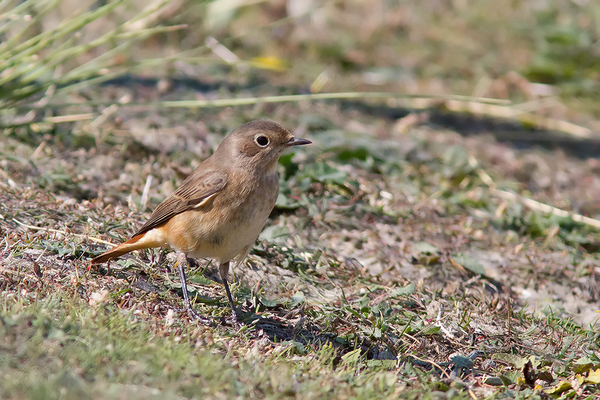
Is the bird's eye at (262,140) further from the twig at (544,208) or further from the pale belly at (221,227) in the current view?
the twig at (544,208)

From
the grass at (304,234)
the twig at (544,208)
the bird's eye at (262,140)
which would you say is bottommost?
the twig at (544,208)

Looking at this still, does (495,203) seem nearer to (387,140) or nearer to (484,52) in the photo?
(387,140)

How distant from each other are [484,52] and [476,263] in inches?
237

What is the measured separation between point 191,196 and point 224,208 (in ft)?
1.01

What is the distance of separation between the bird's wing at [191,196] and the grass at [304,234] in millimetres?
373

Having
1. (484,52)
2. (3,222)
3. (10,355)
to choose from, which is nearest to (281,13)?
(484,52)

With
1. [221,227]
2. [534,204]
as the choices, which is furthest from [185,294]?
[534,204]

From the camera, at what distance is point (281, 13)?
1024 centimetres

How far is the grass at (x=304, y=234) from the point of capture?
11.6 ft

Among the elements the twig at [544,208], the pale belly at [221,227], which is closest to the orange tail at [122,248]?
the pale belly at [221,227]

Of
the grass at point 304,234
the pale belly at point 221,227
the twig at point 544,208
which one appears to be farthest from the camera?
the twig at point 544,208

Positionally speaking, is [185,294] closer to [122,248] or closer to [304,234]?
[122,248]

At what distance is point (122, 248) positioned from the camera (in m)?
4.40

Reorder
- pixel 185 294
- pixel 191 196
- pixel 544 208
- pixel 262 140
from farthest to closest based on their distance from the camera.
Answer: pixel 544 208 < pixel 262 140 < pixel 191 196 < pixel 185 294
